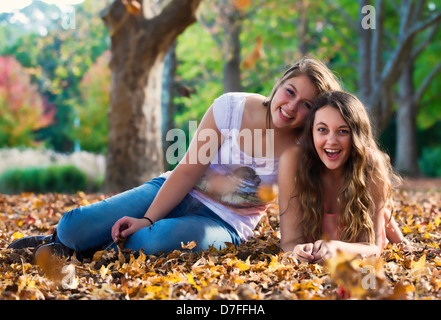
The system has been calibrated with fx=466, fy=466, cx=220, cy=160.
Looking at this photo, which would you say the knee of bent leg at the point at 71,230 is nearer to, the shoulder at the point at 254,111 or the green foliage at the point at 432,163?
the shoulder at the point at 254,111

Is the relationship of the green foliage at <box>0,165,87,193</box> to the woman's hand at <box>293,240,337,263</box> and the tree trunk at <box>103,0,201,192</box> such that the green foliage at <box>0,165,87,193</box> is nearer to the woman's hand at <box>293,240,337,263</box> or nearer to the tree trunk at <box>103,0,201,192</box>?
the tree trunk at <box>103,0,201,192</box>

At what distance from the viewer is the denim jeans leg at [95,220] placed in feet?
9.17

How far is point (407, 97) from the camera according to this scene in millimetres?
15773

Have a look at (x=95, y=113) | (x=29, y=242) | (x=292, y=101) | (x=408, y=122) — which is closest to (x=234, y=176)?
(x=292, y=101)

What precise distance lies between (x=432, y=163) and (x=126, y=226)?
21.8 m

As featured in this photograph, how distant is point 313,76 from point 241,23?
32.6 ft

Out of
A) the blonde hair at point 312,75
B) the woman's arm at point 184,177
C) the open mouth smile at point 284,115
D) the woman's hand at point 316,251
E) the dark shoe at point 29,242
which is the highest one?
the blonde hair at point 312,75

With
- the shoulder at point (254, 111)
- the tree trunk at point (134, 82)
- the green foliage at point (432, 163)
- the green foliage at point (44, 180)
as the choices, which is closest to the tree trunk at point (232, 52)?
the green foliage at point (44, 180)

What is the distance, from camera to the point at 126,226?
9.28 ft

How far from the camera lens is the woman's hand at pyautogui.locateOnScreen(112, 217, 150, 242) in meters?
2.76

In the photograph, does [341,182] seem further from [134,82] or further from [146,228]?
[134,82]

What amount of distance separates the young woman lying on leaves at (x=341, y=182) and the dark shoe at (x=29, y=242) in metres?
1.55

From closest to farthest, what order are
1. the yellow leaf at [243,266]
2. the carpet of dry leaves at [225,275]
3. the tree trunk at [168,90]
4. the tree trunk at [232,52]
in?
1. the carpet of dry leaves at [225,275]
2. the yellow leaf at [243,266]
3. the tree trunk at [168,90]
4. the tree trunk at [232,52]

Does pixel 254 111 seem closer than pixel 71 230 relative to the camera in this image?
No
